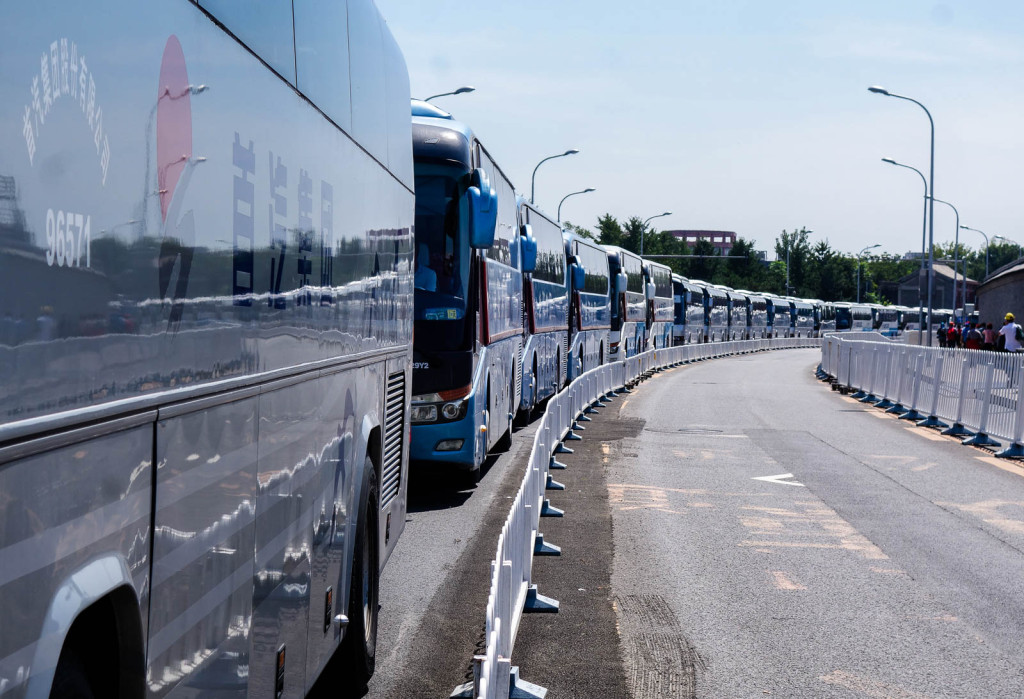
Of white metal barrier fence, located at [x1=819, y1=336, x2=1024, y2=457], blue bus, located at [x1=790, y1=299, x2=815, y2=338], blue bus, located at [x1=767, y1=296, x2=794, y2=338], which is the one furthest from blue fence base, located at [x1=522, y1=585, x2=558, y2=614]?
blue bus, located at [x1=790, y1=299, x2=815, y2=338]

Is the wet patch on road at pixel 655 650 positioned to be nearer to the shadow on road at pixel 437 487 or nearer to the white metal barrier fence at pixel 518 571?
the white metal barrier fence at pixel 518 571

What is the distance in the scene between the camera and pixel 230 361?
3523 millimetres

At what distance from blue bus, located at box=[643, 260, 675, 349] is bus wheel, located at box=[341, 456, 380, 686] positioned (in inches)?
1740

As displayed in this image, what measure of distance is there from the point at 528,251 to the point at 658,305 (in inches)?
1370

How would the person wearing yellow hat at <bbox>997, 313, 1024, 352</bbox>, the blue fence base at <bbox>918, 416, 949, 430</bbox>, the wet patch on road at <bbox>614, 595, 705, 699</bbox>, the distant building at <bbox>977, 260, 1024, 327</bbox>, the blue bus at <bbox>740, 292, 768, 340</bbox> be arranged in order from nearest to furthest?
the wet patch on road at <bbox>614, 595, 705, 699</bbox>
the blue fence base at <bbox>918, 416, 949, 430</bbox>
the person wearing yellow hat at <bbox>997, 313, 1024, 352</bbox>
the distant building at <bbox>977, 260, 1024, 327</bbox>
the blue bus at <bbox>740, 292, 768, 340</bbox>

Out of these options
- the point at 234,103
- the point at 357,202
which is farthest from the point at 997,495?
the point at 234,103

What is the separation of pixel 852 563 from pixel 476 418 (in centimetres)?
483

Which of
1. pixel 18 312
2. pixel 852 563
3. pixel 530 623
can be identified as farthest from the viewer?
pixel 852 563

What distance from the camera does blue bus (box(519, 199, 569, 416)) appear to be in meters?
22.0

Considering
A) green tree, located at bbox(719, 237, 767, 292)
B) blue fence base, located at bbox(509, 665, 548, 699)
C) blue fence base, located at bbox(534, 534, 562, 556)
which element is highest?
green tree, located at bbox(719, 237, 767, 292)

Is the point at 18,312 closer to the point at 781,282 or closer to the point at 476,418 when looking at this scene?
the point at 476,418

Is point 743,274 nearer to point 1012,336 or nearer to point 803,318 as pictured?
point 803,318

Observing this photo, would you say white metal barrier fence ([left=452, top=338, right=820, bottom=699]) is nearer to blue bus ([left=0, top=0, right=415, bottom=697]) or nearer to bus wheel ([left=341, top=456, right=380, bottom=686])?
bus wheel ([left=341, top=456, right=380, bottom=686])

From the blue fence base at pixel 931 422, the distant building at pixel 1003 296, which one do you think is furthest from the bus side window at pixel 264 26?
the distant building at pixel 1003 296
